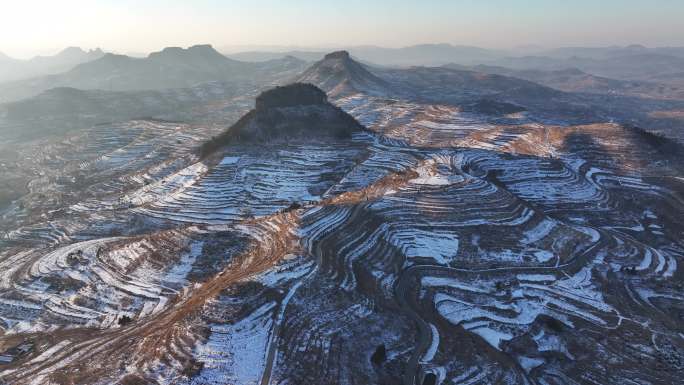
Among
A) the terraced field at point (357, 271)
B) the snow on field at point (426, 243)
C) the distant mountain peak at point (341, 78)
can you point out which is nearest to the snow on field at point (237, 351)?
the terraced field at point (357, 271)

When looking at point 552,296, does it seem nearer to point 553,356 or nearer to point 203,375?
point 553,356

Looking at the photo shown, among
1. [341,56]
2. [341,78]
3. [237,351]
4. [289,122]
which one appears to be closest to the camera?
[237,351]

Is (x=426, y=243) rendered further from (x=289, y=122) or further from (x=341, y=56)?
(x=341, y=56)

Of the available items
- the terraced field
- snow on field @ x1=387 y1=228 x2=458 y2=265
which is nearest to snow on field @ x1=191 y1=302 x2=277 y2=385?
the terraced field

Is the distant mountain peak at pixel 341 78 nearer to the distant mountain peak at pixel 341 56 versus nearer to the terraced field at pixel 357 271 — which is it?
the distant mountain peak at pixel 341 56

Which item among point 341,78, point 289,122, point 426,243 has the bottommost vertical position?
point 426,243

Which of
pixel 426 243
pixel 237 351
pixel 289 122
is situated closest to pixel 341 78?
pixel 289 122
